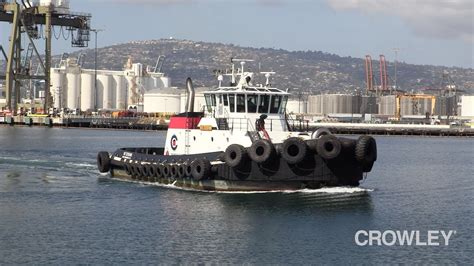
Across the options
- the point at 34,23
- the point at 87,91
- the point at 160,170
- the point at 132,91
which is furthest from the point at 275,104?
the point at 132,91

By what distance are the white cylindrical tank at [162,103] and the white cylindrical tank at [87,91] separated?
704 inches

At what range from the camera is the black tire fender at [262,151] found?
31016mm

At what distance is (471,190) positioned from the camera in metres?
40.7

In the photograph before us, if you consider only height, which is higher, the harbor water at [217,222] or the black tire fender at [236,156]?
the black tire fender at [236,156]

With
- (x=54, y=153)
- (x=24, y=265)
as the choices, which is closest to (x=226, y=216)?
(x=24, y=265)

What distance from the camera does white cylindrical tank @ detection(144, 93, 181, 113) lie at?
519 feet

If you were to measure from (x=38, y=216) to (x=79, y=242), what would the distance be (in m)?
5.02

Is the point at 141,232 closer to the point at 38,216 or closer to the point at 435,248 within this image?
the point at 38,216

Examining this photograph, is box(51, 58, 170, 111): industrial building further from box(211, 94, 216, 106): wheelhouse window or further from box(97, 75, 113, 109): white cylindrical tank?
box(211, 94, 216, 106): wheelhouse window

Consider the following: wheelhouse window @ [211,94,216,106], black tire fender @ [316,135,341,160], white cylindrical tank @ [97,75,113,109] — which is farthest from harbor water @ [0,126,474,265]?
white cylindrical tank @ [97,75,113,109]

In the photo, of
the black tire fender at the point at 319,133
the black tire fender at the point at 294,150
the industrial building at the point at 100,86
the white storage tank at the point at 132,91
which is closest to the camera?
the black tire fender at the point at 294,150

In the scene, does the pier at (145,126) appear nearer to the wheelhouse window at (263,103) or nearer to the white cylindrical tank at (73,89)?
the white cylindrical tank at (73,89)

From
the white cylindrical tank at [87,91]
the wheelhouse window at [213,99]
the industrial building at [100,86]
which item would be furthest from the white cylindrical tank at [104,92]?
the wheelhouse window at [213,99]

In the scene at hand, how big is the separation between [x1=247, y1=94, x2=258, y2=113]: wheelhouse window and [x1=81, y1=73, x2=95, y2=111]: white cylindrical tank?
140627 mm
